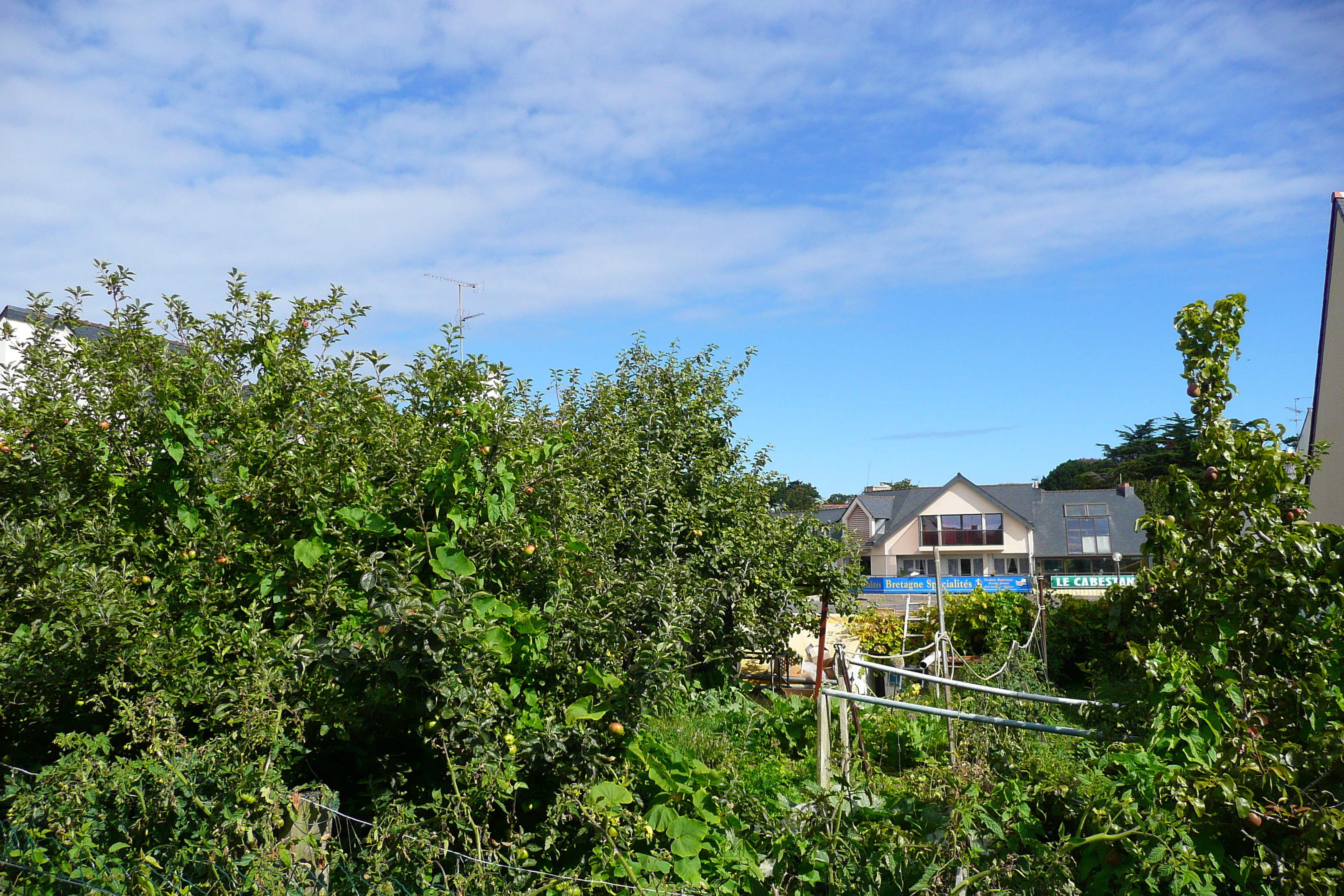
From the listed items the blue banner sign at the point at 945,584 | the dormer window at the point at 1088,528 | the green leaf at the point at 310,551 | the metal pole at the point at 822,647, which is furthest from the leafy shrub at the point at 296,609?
the dormer window at the point at 1088,528

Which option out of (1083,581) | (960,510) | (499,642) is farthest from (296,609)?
(960,510)

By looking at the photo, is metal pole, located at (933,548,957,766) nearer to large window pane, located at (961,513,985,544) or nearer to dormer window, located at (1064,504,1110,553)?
large window pane, located at (961,513,985,544)

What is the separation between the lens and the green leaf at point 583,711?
3062 millimetres

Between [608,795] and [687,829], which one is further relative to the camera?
[687,829]

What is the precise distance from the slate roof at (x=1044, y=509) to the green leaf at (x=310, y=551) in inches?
1665

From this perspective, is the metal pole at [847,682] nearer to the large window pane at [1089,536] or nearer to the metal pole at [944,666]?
the metal pole at [944,666]

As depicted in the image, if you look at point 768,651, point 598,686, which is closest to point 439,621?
point 598,686

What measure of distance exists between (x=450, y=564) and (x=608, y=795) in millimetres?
1003

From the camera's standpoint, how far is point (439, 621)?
8.90ft

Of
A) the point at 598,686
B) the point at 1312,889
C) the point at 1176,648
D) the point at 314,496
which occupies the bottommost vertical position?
the point at 1312,889

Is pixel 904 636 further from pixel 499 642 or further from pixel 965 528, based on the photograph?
pixel 965 528

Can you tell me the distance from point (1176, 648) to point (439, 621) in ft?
7.54

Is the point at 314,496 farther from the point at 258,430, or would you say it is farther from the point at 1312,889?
the point at 1312,889

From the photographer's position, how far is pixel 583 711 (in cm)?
310
